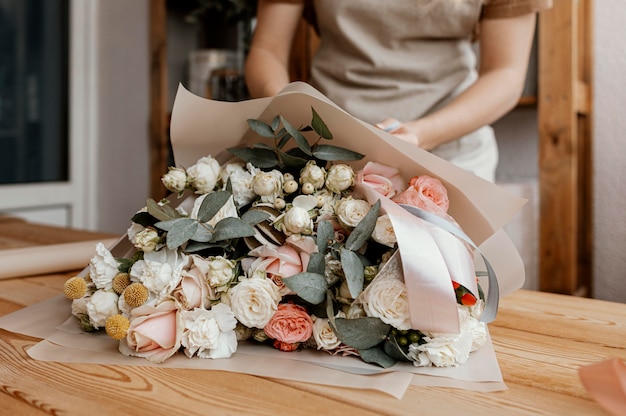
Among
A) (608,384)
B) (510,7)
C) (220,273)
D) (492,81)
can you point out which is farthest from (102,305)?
(510,7)

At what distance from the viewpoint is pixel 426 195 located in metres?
0.61

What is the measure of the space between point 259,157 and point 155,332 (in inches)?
9.3

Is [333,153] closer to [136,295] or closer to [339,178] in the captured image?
[339,178]

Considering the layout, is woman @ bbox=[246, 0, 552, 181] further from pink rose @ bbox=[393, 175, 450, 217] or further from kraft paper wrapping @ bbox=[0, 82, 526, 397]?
pink rose @ bbox=[393, 175, 450, 217]

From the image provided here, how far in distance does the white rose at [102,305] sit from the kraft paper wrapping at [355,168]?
3cm

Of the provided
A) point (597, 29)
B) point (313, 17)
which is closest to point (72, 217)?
point (313, 17)

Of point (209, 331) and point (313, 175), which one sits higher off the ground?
point (313, 175)

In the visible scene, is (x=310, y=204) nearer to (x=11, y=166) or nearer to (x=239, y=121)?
(x=239, y=121)

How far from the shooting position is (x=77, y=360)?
554 mm

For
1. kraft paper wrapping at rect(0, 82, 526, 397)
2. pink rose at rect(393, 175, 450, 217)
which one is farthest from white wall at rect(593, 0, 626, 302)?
pink rose at rect(393, 175, 450, 217)

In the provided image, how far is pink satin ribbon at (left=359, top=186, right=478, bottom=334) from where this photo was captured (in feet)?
1.69

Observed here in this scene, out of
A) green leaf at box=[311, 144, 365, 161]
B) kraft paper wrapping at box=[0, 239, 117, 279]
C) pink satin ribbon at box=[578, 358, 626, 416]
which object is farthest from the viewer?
kraft paper wrapping at box=[0, 239, 117, 279]

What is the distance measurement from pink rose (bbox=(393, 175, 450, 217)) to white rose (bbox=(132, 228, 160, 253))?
253 mm

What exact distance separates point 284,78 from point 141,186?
1.94 meters
